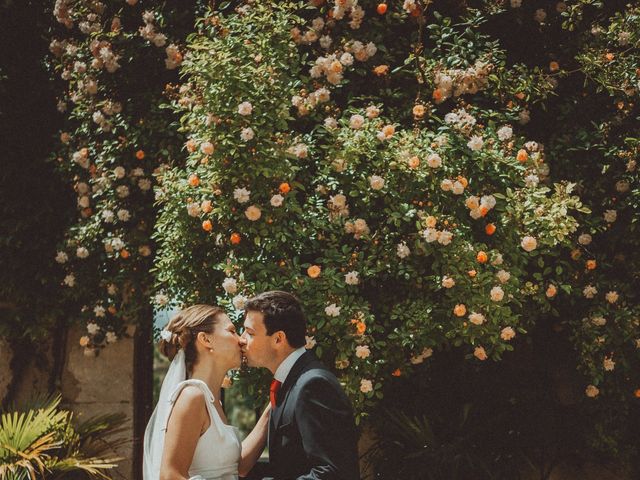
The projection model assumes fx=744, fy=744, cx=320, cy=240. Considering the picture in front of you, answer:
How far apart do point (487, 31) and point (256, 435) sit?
3575mm

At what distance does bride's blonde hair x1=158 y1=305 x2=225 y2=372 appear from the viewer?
3.31 m

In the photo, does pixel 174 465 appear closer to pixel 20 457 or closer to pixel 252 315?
pixel 252 315

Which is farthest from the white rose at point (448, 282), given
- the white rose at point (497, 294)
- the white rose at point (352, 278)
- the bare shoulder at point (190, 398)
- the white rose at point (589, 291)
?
the bare shoulder at point (190, 398)

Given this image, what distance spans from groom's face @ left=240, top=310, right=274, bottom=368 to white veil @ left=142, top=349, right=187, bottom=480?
324 millimetres

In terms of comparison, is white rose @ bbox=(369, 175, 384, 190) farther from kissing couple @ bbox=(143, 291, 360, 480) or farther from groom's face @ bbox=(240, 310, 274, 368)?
groom's face @ bbox=(240, 310, 274, 368)

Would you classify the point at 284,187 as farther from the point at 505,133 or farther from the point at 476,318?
the point at 505,133

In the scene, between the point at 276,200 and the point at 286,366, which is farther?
the point at 276,200

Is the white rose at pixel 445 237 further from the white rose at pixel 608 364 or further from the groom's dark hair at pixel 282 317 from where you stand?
the white rose at pixel 608 364

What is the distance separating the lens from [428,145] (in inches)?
172

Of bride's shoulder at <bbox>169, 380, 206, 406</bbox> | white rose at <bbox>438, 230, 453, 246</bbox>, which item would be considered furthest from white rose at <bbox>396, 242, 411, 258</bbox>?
bride's shoulder at <bbox>169, 380, 206, 406</bbox>

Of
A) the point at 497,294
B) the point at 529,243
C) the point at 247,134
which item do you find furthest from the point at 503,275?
the point at 247,134

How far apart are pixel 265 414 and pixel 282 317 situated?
23.9 inches

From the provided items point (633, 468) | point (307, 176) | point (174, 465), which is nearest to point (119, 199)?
point (307, 176)

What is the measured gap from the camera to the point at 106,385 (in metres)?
5.85
